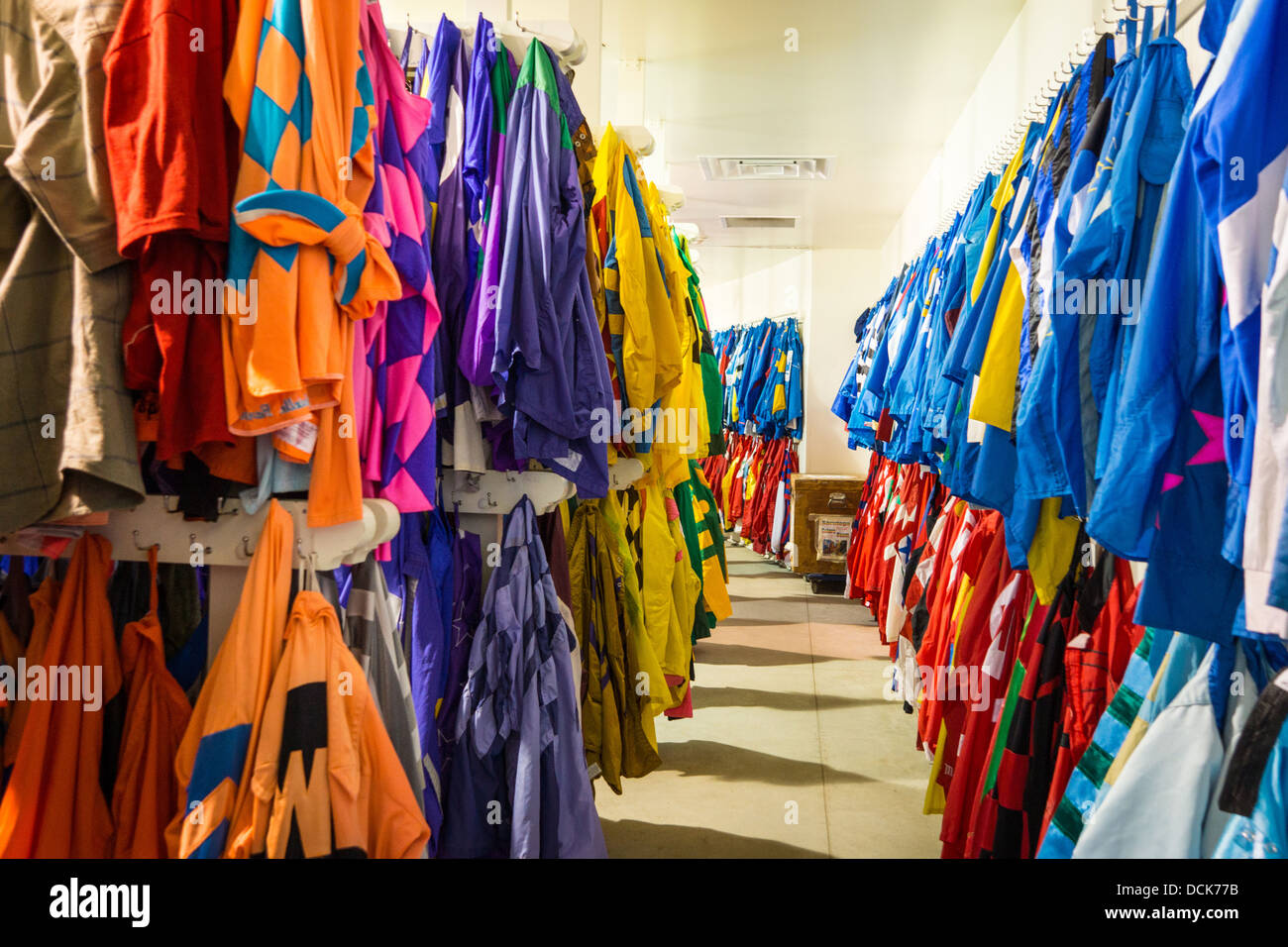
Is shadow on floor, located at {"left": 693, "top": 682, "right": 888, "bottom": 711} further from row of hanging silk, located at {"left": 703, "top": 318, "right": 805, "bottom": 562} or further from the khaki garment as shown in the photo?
the khaki garment

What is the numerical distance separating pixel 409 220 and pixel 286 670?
78cm

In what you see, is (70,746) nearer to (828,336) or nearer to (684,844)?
(684,844)

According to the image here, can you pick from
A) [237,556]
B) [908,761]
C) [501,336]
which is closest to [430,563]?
[501,336]

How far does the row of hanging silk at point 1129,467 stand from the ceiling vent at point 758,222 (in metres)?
4.61

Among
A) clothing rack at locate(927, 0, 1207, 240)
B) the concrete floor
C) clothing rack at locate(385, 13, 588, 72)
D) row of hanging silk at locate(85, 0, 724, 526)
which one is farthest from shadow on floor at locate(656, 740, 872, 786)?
clothing rack at locate(385, 13, 588, 72)

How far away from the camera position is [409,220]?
4.85 feet

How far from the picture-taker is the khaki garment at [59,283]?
108 centimetres

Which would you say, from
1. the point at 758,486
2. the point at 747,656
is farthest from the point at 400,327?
the point at 758,486

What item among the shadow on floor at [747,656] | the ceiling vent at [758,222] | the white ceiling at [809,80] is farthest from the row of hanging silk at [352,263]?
the ceiling vent at [758,222]

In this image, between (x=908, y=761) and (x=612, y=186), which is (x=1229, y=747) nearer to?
(x=612, y=186)

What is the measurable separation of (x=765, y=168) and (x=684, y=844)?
14.2ft

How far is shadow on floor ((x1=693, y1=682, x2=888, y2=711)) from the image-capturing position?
12.8ft

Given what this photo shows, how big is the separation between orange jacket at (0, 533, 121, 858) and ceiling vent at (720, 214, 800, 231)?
20.2 feet

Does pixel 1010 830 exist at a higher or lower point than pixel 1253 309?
lower
